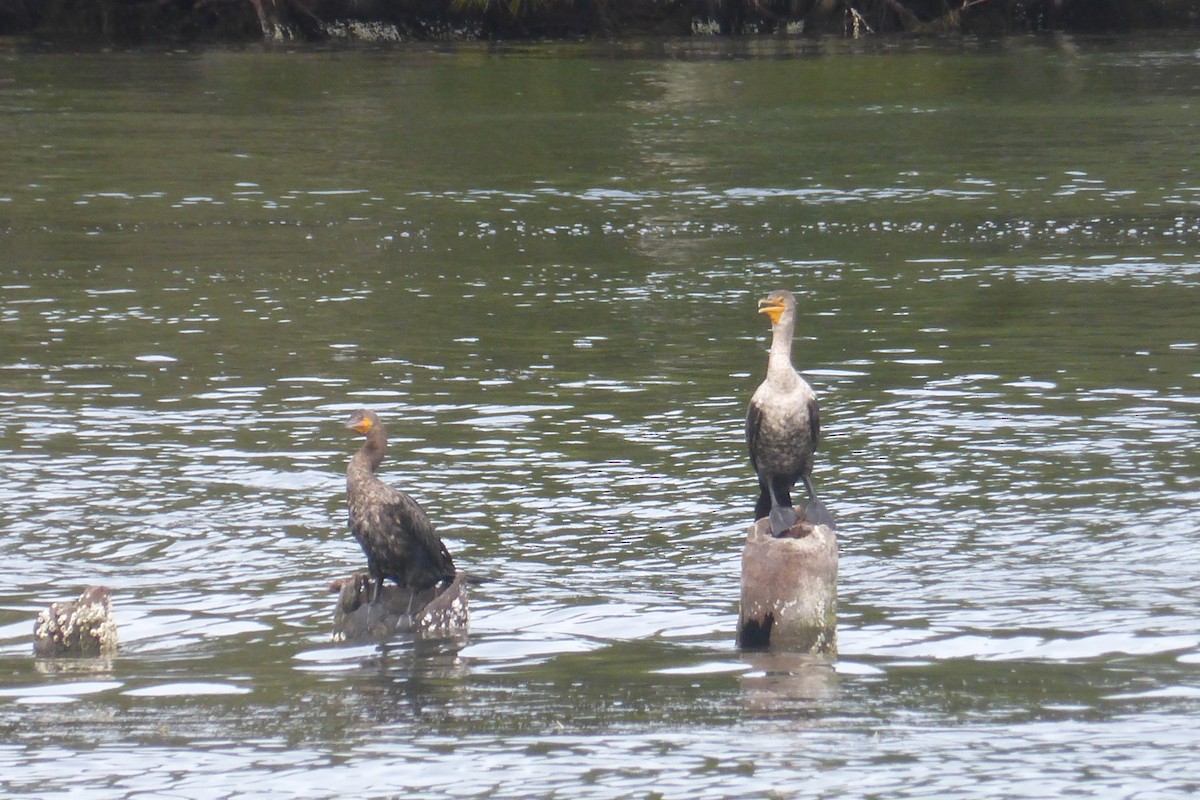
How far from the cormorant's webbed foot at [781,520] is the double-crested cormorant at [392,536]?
1.56 meters

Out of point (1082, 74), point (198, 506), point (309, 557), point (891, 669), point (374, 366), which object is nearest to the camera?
point (891, 669)

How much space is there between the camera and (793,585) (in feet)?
27.1

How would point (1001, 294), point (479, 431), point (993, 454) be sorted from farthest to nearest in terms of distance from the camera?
1. point (1001, 294)
2. point (479, 431)
3. point (993, 454)

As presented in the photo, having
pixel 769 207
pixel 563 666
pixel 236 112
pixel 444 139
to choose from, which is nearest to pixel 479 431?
pixel 563 666

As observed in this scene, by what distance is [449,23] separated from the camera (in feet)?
180

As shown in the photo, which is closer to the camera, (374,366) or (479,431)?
(479,431)

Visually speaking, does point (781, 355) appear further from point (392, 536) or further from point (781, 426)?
point (392, 536)

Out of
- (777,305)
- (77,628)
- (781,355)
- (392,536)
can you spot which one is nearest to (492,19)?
(777,305)

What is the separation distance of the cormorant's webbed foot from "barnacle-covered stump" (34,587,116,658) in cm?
286

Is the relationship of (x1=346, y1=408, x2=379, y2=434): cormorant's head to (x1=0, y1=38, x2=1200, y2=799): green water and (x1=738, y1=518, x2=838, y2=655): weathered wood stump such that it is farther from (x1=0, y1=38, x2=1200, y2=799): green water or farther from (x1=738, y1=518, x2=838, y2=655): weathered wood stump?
(x1=738, y1=518, x2=838, y2=655): weathered wood stump

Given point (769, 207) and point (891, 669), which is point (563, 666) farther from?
point (769, 207)

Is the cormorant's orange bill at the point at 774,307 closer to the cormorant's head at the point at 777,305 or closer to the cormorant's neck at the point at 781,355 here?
the cormorant's head at the point at 777,305

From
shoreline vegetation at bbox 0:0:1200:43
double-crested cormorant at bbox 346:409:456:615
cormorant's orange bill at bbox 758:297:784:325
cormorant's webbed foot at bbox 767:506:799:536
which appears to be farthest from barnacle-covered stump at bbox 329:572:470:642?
shoreline vegetation at bbox 0:0:1200:43

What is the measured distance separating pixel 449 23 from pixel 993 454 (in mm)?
43754
